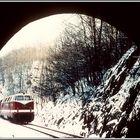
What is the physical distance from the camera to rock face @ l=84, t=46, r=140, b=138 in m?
7.40

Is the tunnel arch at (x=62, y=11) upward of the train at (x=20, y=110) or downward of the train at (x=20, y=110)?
upward

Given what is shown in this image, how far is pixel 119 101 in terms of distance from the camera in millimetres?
8086

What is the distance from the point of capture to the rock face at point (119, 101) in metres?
7.40

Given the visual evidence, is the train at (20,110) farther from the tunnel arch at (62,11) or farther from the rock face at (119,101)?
the tunnel arch at (62,11)

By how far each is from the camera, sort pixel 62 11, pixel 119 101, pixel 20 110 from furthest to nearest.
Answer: pixel 20 110, pixel 119 101, pixel 62 11

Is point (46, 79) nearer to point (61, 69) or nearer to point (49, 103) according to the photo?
point (61, 69)

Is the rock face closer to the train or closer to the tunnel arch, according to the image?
the tunnel arch

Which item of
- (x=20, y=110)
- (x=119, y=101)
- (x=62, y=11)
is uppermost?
(x=62, y=11)

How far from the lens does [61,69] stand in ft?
30.0

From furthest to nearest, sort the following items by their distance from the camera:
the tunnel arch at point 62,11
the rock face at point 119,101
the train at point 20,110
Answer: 1. the train at point 20,110
2. the rock face at point 119,101
3. the tunnel arch at point 62,11

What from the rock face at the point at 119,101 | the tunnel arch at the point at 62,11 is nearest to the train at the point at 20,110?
the rock face at the point at 119,101

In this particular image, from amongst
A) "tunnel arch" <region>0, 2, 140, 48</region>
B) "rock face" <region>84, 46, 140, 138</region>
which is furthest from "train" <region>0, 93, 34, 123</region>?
"tunnel arch" <region>0, 2, 140, 48</region>

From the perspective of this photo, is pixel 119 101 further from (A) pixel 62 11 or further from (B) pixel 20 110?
(B) pixel 20 110

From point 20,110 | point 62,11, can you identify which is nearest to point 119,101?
point 62,11
